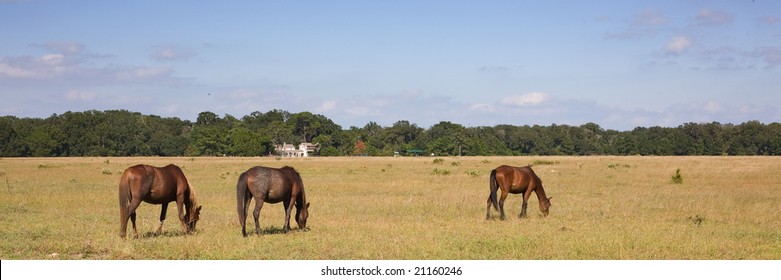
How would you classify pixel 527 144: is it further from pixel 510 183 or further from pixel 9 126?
pixel 510 183

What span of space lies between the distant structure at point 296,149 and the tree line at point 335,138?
6.38 ft

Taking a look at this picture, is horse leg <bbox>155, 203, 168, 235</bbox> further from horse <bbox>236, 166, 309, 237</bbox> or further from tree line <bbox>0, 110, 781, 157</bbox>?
tree line <bbox>0, 110, 781, 157</bbox>

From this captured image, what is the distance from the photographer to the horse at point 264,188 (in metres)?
14.8

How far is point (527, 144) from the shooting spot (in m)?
159

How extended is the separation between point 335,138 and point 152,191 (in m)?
141

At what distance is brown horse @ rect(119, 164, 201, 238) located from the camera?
47.3 feet

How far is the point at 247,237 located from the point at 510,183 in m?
7.53

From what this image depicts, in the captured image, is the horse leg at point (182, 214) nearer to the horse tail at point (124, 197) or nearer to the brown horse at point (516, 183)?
the horse tail at point (124, 197)

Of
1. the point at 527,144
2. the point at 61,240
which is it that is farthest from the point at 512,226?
the point at 527,144

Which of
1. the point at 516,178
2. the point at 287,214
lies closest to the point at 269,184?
the point at 287,214

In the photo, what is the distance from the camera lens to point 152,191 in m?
14.7

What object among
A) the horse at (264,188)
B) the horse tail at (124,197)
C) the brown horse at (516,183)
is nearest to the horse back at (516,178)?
the brown horse at (516,183)

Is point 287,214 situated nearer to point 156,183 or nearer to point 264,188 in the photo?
point 264,188

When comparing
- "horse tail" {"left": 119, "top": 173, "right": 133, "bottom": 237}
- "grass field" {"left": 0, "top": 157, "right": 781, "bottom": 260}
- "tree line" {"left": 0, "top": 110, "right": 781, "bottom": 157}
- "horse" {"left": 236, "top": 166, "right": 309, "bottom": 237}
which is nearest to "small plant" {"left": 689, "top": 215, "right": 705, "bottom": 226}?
"grass field" {"left": 0, "top": 157, "right": 781, "bottom": 260}
